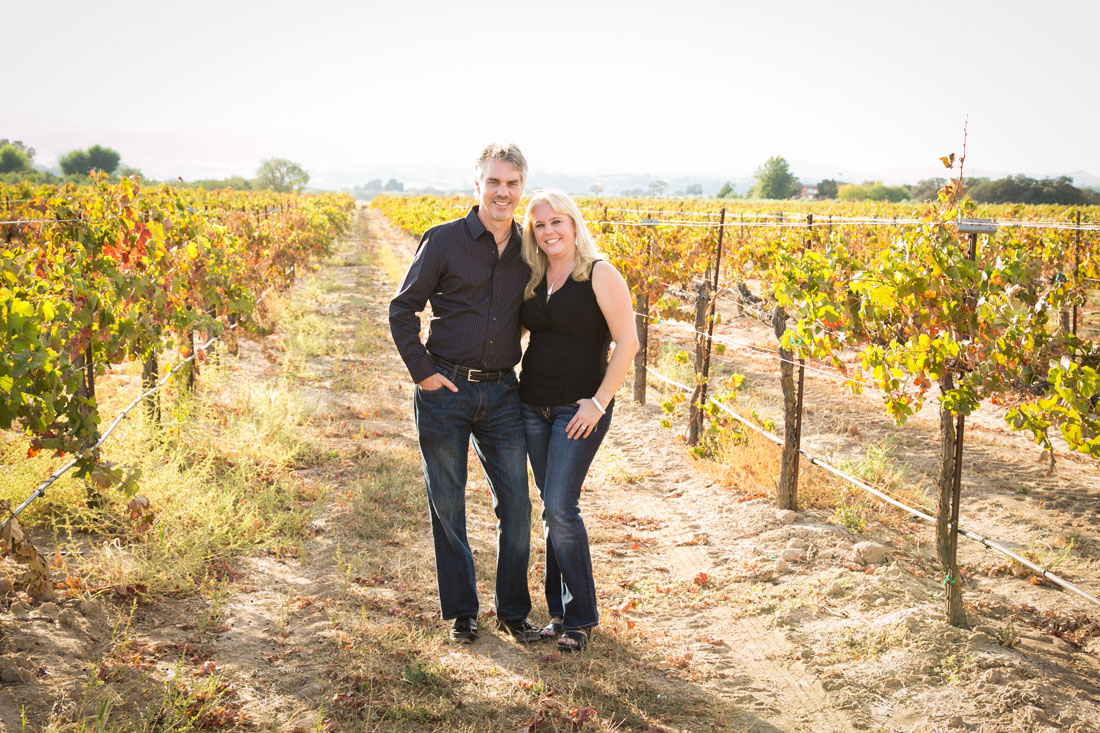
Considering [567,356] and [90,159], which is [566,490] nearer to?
[567,356]

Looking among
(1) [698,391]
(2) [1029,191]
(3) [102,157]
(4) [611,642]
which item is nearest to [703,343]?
(1) [698,391]

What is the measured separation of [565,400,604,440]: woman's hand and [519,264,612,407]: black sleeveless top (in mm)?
94

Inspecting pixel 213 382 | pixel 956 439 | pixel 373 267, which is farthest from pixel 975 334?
pixel 373 267

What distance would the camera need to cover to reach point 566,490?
3.03m

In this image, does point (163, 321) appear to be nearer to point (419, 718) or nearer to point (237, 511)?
point (237, 511)

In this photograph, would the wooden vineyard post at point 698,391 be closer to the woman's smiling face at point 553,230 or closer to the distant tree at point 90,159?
the woman's smiling face at point 553,230

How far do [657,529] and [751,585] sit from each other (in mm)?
941

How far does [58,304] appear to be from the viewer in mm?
3244

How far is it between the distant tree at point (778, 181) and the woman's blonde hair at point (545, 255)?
307 ft

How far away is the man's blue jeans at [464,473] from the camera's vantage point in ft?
10.2

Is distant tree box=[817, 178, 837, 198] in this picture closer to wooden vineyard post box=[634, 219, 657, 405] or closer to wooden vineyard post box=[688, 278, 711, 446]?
wooden vineyard post box=[634, 219, 657, 405]

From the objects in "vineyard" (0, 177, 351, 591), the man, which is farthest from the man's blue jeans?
"vineyard" (0, 177, 351, 591)

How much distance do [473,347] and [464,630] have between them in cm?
123

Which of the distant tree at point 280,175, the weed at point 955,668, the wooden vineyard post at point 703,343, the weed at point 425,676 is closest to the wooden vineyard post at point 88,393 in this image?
the weed at point 425,676
